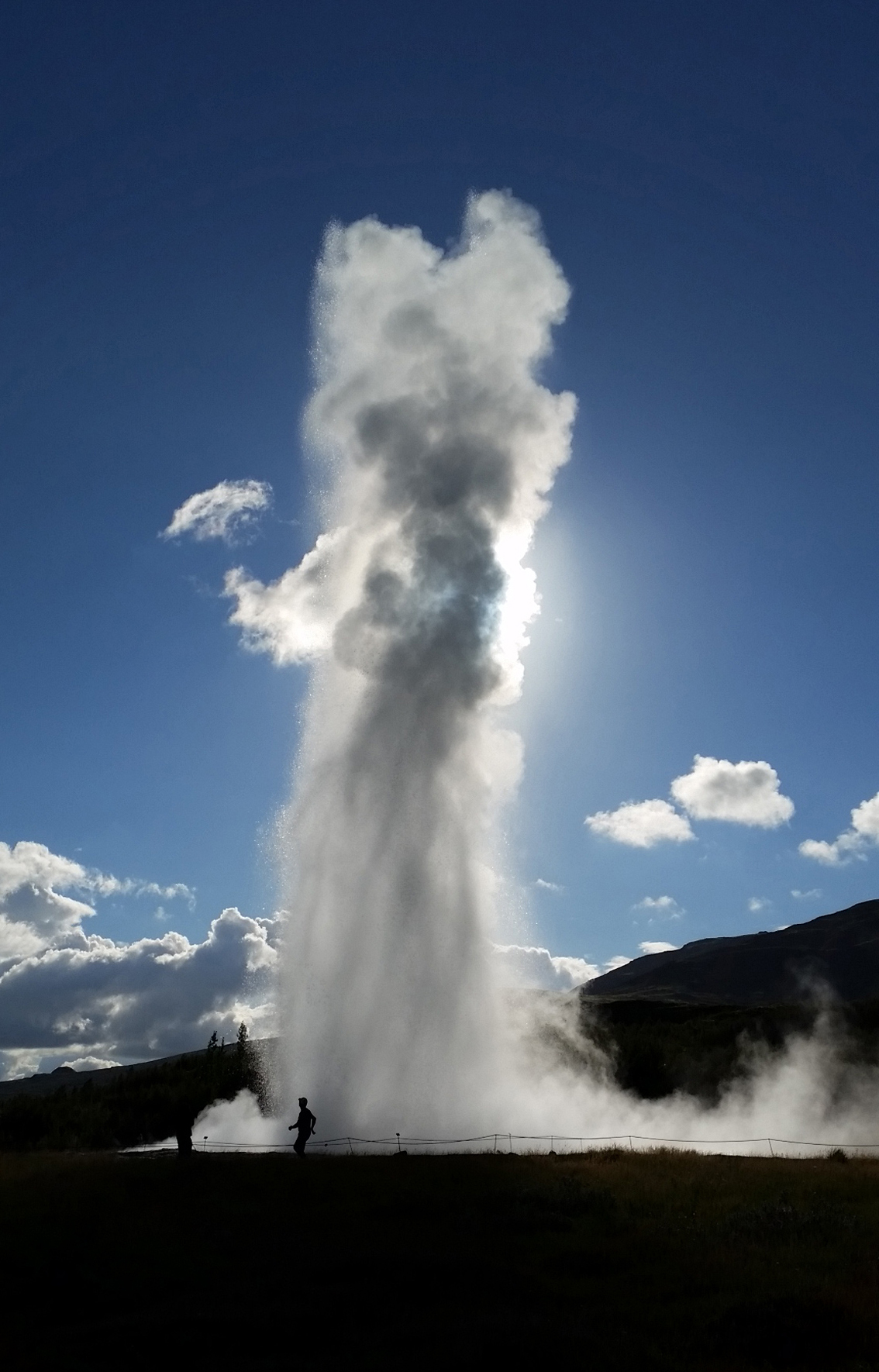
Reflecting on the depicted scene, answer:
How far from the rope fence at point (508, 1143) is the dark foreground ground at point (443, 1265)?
14.4ft

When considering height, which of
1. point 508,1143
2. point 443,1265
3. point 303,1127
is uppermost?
point 303,1127

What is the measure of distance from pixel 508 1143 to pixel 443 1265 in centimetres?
1671

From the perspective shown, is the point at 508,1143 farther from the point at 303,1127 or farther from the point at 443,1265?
the point at 443,1265

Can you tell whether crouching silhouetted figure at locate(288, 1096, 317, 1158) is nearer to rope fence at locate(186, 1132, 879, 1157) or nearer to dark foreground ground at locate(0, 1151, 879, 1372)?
dark foreground ground at locate(0, 1151, 879, 1372)

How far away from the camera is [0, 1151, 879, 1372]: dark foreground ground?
37.4 ft

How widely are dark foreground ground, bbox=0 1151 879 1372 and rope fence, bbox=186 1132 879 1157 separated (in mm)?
4399

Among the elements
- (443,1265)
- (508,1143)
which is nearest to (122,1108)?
(508,1143)

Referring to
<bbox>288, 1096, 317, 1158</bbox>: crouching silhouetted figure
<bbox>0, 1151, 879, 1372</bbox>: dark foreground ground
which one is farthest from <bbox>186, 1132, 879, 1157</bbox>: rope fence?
<bbox>0, 1151, 879, 1372</bbox>: dark foreground ground

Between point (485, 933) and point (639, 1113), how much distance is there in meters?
10.1

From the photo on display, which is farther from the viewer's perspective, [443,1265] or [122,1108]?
[122,1108]

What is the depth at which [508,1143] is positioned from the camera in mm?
30875

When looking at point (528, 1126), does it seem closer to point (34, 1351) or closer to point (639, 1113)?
point (639, 1113)

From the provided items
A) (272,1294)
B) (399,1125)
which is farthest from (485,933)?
(272,1294)

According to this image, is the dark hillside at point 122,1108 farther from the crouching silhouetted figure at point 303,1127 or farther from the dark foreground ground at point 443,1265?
the dark foreground ground at point 443,1265
